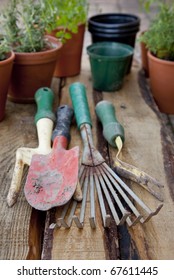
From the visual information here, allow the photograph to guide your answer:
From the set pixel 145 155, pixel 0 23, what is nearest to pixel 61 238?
pixel 145 155

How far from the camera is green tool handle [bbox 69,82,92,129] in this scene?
4.34 feet

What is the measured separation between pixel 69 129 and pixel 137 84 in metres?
0.50

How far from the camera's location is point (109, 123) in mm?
1298

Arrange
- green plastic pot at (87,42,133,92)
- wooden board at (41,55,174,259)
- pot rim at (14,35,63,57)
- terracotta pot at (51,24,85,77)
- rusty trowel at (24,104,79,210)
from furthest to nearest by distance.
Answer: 1. terracotta pot at (51,24,85,77)
2. green plastic pot at (87,42,133,92)
3. pot rim at (14,35,63,57)
4. rusty trowel at (24,104,79,210)
5. wooden board at (41,55,174,259)

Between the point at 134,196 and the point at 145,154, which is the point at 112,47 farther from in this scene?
the point at 134,196

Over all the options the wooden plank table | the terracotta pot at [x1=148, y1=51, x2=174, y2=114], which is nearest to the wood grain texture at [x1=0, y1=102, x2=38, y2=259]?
the wooden plank table

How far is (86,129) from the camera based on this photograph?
130cm

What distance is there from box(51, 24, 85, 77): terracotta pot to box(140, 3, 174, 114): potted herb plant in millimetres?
269

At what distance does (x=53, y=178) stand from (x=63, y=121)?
0.96ft

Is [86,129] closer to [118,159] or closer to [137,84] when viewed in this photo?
[118,159]

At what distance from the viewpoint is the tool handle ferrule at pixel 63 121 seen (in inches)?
49.8

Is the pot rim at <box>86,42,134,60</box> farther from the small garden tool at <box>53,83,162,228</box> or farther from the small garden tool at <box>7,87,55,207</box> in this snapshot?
the small garden tool at <box>53,83,162,228</box>

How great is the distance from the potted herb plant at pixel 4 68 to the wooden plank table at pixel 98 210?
0.07 m
